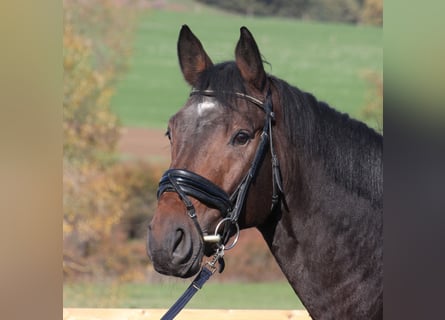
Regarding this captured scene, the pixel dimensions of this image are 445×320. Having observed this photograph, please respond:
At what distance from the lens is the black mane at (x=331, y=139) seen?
96.6 inches

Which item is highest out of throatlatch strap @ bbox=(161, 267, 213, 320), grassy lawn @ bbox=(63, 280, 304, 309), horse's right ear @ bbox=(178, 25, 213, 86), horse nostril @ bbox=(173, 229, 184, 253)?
horse's right ear @ bbox=(178, 25, 213, 86)

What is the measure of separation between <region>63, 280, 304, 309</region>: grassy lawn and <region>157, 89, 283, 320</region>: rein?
7.52 metres

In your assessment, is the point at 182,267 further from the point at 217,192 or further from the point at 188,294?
the point at 217,192

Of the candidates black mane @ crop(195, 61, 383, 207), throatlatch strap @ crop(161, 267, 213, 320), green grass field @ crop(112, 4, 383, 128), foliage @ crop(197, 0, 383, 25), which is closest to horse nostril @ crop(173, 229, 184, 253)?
throatlatch strap @ crop(161, 267, 213, 320)

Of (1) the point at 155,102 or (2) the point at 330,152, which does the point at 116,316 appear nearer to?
(2) the point at 330,152

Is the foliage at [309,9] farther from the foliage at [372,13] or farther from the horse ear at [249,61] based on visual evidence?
the horse ear at [249,61]

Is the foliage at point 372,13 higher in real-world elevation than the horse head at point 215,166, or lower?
lower

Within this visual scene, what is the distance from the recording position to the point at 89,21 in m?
13.6

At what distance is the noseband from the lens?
7.21 feet

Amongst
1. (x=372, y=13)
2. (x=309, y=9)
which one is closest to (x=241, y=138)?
(x=372, y=13)

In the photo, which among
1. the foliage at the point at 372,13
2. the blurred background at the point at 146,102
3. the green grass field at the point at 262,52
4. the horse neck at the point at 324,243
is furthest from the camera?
the foliage at the point at 372,13

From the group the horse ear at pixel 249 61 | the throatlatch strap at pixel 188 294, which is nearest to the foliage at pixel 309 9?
the horse ear at pixel 249 61

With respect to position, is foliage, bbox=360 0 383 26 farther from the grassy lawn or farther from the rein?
the rein

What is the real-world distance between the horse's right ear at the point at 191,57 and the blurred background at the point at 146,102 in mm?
242
